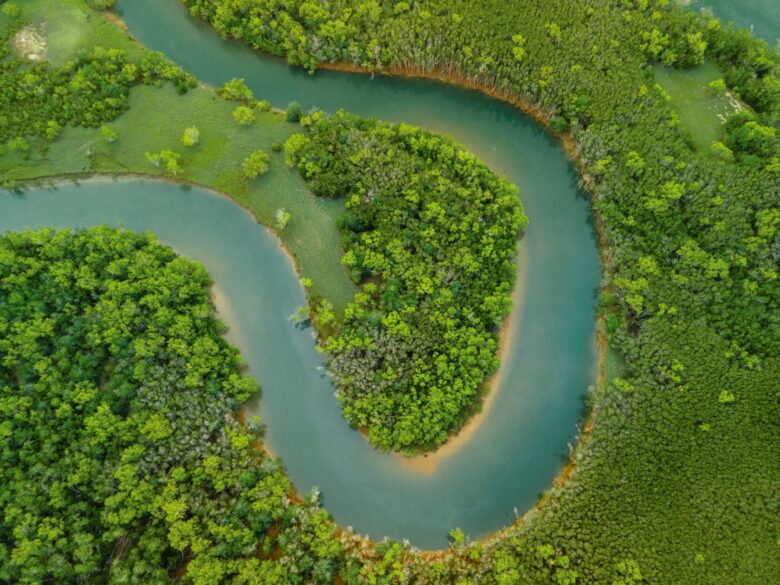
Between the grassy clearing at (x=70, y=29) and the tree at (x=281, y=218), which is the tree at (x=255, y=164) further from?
the grassy clearing at (x=70, y=29)

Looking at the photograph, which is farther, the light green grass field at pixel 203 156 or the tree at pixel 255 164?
the light green grass field at pixel 203 156

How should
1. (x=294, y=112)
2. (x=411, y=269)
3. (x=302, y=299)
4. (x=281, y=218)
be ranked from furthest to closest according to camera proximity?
(x=294, y=112) < (x=302, y=299) < (x=281, y=218) < (x=411, y=269)

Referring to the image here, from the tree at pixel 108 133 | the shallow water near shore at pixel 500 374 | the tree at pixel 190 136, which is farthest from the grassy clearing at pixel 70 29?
the tree at pixel 190 136

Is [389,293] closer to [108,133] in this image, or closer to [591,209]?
[591,209]

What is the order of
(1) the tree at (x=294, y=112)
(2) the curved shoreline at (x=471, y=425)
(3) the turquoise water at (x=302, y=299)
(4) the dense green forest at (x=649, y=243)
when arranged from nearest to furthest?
1. (4) the dense green forest at (x=649, y=243)
2. (3) the turquoise water at (x=302, y=299)
3. (2) the curved shoreline at (x=471, y=425)
4. (1) the tree at (x=294, y=112)

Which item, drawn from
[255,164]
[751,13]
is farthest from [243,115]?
[751,13]

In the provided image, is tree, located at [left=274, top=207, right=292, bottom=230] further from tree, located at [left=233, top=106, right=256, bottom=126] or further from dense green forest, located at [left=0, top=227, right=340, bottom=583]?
tree, located at [left=233, top=106, right=256, bottom=126]

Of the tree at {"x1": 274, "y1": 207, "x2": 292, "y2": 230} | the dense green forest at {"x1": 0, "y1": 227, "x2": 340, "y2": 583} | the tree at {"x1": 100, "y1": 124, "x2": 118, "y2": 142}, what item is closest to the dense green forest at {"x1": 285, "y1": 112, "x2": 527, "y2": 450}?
the tree at {"x1": 274, "y1": 207, "x2": 292, "y2": 230}
